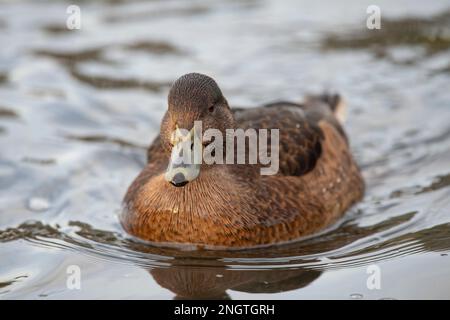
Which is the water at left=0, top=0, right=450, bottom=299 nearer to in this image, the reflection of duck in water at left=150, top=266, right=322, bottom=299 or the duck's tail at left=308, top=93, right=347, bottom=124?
the reflection of duck in water at left=150, top=266, right=322, bottom=299

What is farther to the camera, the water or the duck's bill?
the water

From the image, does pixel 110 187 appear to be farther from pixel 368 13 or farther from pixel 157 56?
pixel 368 13

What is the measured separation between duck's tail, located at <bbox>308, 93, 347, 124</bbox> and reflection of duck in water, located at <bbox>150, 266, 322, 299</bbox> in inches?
164

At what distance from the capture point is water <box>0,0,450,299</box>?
7547 millimetres

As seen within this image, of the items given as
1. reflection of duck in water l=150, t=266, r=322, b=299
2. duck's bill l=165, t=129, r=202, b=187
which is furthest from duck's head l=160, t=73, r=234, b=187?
reflection of duck in water l=150, t=266, r=322, b=299

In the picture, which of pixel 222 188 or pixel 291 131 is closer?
pixel 222 188

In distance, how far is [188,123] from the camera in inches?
296

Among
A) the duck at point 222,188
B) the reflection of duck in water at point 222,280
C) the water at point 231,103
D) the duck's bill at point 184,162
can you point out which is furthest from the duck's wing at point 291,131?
the reflection of duck in water at point 222,280

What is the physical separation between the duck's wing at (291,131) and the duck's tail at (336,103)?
4.89 feet

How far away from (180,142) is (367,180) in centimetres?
381

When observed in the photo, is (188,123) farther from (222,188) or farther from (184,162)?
(222,188)

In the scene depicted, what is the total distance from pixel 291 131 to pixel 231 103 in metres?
4.03

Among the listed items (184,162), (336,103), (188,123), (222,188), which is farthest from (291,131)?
(336,103)
